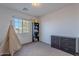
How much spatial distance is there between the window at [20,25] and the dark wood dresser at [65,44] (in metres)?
2.45

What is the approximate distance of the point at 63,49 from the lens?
4473 mm

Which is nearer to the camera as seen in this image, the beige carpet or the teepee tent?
the teepee tent

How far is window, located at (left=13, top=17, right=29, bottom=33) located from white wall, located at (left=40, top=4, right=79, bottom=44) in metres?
1.29

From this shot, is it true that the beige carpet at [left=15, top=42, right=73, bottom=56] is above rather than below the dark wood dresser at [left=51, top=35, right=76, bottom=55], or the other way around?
below

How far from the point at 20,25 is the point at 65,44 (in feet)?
11.2

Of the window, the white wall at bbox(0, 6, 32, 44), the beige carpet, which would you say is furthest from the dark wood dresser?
the white wall at bbox(0, 6, 32, 44)

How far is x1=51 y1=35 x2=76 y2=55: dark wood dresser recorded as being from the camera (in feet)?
12.9

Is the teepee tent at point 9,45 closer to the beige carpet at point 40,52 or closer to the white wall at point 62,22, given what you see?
the beige carpet at point 40,52

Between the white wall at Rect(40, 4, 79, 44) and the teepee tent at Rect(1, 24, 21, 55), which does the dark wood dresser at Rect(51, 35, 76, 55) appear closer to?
the white wall at Rect(40, 4, 79, 44)

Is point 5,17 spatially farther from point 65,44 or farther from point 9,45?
point 65,44

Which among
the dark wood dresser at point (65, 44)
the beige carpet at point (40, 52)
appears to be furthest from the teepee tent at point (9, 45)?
the dark wood dresser at point (65, 44)

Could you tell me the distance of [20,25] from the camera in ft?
21.3

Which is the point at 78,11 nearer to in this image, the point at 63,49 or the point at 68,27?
the point at 68,27

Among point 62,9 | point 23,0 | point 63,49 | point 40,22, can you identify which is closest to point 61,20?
point 62,9
